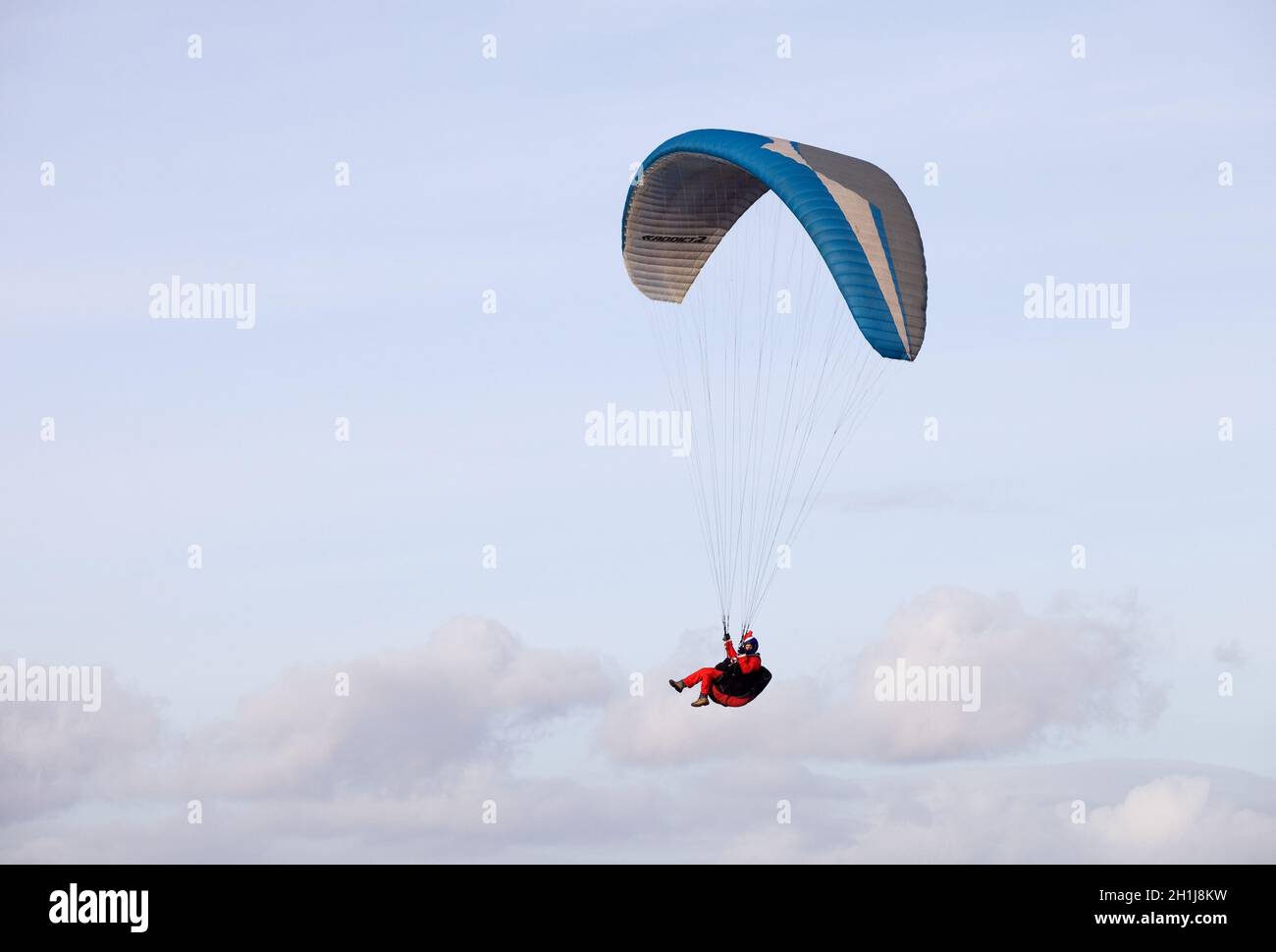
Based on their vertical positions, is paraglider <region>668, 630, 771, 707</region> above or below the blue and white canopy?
below

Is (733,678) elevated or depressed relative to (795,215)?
depressed

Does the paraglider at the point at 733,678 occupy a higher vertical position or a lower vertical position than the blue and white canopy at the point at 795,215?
lower
